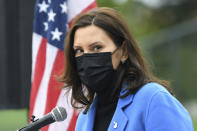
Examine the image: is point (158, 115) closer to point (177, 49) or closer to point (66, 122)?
point (66, 122)

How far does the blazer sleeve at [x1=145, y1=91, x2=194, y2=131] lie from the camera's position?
2670 millimetres

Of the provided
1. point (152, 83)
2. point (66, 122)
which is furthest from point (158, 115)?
point (66, 122)

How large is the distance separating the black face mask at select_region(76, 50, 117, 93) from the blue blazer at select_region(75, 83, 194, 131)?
178 millimetres

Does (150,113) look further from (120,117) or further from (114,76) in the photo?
(114,76)

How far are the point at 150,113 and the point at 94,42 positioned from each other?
0.55 metres

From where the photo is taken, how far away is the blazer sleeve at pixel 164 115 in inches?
105

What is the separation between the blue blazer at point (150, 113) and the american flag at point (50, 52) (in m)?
1.24

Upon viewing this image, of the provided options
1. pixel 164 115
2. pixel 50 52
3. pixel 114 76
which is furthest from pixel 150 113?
pixel 50 52

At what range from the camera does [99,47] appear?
2957 millimetres

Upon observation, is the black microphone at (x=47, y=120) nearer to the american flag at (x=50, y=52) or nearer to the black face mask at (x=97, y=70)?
the black face mask at (x=97, y=70)

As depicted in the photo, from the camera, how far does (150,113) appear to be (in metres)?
2.71

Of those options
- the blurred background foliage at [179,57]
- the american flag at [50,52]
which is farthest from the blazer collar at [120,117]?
the blurred background foliage at [179,57]

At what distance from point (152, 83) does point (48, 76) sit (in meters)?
1.46

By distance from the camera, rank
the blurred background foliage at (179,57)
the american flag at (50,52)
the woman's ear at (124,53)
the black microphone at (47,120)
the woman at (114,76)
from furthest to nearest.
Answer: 1. the blurred background foliage at (179,57)
2. the american flag at (50,52)
3. the woman's ear at (124,53)
4. the woman at (114,76)
5. the black microphone at (47,120)
